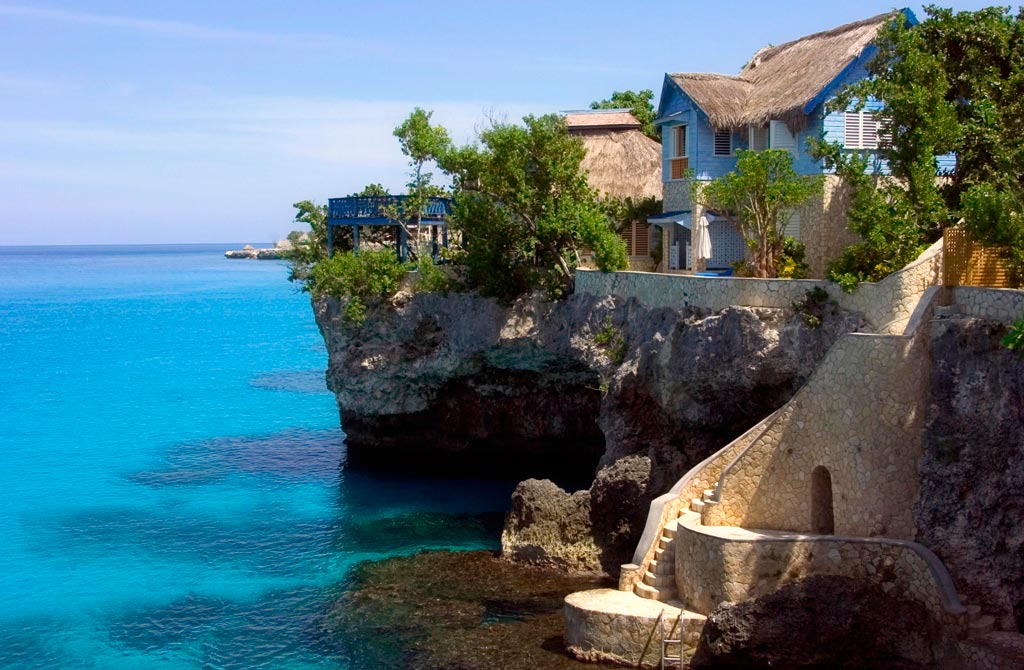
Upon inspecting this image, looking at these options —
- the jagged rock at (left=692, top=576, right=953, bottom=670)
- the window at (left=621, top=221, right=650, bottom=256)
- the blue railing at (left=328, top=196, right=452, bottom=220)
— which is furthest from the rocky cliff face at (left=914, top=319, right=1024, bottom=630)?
the blue railing at (left=328, top=196, right=452, bottom=220)

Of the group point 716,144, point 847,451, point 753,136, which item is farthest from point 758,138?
point 847,451

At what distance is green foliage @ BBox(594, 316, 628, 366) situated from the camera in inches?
1204

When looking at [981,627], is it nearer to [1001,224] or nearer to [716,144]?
[1001,224]

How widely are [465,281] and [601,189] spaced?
24.3 feet

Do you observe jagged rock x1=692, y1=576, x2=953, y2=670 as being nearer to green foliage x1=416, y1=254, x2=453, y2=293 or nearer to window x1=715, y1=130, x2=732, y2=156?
window x1=715, y1=130, x2=732, y2=156

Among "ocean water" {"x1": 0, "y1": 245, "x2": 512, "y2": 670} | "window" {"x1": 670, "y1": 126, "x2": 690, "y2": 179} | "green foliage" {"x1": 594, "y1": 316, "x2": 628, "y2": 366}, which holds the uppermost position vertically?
"window" {"x1": 670, "y1": 126, "x2": 690, "y2": 179}

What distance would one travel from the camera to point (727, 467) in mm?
23422

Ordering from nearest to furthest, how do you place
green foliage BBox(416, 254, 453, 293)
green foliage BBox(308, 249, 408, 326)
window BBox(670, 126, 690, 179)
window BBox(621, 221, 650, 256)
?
window BBox(670, 126, 690, 179) → green foliage BBox(416, 254, 453, 293) → green foliage BBox(308, 249, 408, 326) → window BBox(621, 221, 650, 256)

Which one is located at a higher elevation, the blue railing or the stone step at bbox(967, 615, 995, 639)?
the blue railing

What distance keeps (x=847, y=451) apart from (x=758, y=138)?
48.0 ft

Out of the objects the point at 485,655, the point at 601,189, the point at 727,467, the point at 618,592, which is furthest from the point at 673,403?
the point at 601,189

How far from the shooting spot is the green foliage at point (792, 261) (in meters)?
28.9

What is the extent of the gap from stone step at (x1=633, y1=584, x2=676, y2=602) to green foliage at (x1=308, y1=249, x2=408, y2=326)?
1780 cm

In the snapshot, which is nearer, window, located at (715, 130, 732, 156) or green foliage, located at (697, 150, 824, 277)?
green foliage, located at (697, 150, 824, 277)
